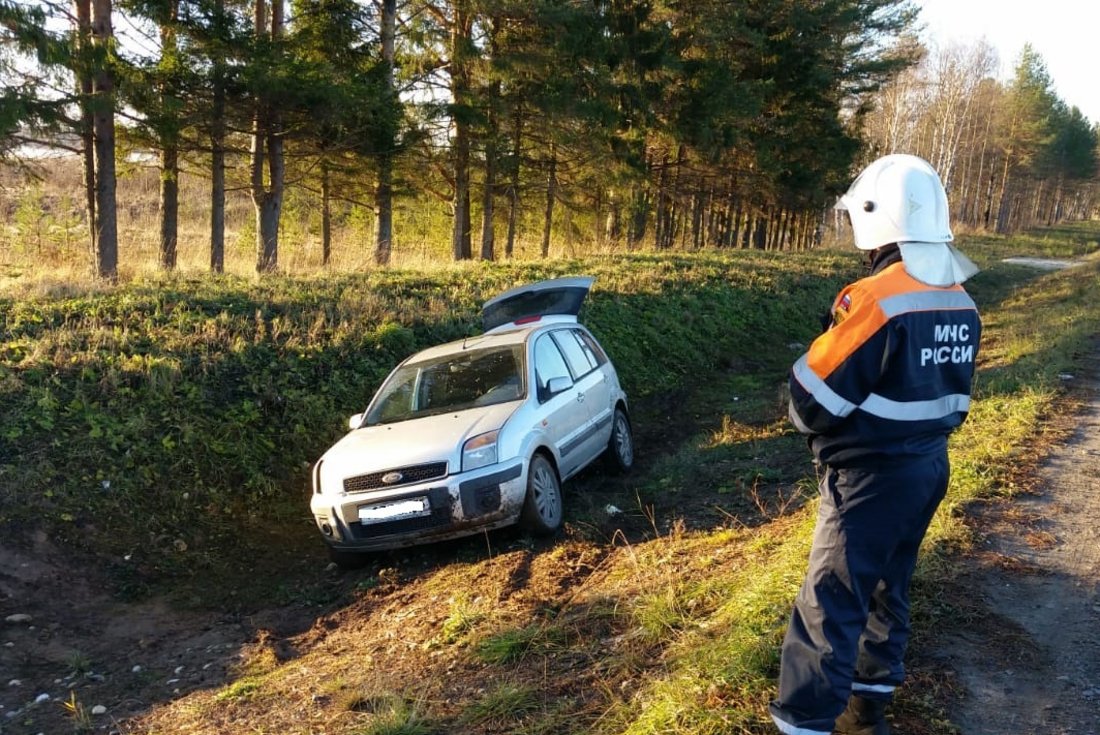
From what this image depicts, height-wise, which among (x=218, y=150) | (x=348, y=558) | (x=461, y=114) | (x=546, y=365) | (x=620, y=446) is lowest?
(x=348, y=558)

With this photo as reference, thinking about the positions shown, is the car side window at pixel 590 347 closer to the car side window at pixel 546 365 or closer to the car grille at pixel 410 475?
the car side window at pixel 546 365

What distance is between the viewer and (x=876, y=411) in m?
2.48

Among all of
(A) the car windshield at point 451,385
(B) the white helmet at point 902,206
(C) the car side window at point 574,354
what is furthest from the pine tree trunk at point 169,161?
(B) the white helmet at point 902,206

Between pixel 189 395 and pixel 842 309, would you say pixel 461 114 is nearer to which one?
pixel 189 395

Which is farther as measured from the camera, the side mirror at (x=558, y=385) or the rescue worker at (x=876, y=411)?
the side mirror at (x=558, y=385)

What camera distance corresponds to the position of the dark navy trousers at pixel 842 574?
251 centimetres

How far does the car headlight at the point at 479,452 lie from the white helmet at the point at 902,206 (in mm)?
3600

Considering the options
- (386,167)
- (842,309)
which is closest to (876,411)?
(842,309)

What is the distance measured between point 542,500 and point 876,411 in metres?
3.86

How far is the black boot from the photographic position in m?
2.76

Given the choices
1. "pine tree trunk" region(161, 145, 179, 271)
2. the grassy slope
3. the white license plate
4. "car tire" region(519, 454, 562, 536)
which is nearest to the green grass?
the grassy slope

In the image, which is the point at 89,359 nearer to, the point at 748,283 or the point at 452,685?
the point at 452,685

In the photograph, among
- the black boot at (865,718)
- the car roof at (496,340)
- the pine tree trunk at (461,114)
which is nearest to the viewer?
the black boot at (865,718)

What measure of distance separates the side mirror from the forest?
830 centimetres
